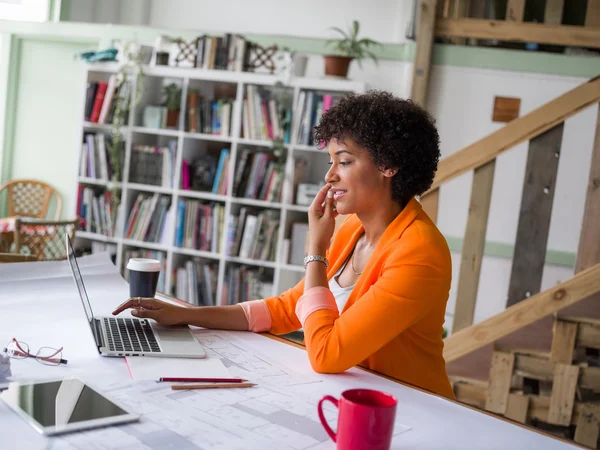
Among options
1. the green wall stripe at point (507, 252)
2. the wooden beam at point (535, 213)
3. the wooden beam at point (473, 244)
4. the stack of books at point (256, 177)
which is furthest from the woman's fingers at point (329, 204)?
the green wall stripe at point (507, 252)

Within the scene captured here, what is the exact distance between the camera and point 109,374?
3.95ft

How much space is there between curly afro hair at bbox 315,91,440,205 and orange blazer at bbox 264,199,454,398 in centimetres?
7

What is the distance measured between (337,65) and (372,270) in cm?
307

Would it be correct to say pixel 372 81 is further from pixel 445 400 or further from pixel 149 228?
pixel 445 400

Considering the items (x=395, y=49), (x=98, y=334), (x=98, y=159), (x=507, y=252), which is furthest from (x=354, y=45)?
(x=98, y=334)

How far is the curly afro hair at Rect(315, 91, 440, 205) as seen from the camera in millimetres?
1569

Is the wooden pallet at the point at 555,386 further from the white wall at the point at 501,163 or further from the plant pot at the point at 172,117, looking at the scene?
the plant pot at the point at 172,117

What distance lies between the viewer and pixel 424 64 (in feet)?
14.3

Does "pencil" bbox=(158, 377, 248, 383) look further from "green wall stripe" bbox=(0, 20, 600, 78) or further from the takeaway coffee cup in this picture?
"green wall stripe" bbox=(0, 20, 600, 78)

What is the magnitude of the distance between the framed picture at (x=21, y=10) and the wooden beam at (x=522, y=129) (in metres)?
3.99

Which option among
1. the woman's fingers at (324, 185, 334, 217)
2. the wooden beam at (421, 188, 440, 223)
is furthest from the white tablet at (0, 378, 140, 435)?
the wooden beam at (421, 188, 440, 223)

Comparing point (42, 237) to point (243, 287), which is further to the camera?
point (243, 287)

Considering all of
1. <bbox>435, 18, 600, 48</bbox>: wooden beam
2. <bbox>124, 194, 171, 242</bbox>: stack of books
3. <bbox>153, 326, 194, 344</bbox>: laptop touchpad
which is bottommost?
<bbox>124, 194, 171, 242</bbox>: stack of books

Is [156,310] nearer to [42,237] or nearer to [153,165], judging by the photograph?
[42,237]
